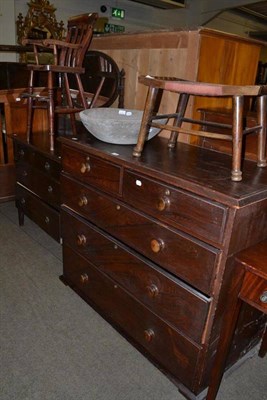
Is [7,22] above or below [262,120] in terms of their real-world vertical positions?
above

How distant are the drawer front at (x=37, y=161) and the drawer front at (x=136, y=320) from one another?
530mm

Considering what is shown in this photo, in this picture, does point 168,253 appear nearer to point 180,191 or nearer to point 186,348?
point 180,191

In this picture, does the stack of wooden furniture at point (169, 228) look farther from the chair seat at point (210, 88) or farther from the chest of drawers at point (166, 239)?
the chair seat at point (210, 88)

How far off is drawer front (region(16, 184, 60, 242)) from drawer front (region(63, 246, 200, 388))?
37 centimetres

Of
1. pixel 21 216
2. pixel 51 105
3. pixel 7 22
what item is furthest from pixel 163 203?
pixel 7 22

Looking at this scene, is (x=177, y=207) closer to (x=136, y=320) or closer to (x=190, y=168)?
(x=190, y=168)

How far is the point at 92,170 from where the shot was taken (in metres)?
1.39

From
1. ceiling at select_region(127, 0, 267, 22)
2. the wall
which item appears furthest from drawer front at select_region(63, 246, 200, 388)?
ceiling at select_region(127, 0, 267, 22)

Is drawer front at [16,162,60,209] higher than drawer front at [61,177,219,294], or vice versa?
drawer front at [61,177,219,294]

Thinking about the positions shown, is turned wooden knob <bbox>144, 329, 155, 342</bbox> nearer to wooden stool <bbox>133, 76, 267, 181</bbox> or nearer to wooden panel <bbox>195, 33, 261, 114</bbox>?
wooden stool <bbox>133, 76, 267, 181</bbox>

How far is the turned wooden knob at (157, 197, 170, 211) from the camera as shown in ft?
3.52

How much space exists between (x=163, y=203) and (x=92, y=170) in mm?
445

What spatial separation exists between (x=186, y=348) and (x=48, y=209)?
4.40 ft

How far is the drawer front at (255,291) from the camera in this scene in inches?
36.2
